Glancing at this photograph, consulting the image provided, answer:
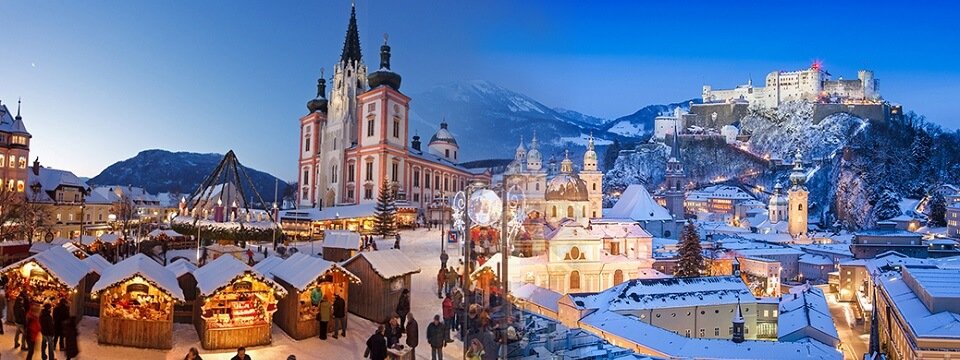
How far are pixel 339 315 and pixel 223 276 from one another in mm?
1193

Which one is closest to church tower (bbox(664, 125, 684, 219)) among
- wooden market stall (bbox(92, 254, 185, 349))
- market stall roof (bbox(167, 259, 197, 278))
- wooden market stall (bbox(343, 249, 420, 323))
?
wooden market stall (bbox(343, 249, 420, 323))

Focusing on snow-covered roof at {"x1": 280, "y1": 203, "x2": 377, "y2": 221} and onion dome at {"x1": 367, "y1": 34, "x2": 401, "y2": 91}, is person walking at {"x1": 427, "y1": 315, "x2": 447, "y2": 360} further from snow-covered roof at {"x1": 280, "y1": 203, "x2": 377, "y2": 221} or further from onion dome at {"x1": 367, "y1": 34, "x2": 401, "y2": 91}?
Answer: onion dome at {"x1": 367, "y1": 34, "x2": 401, "y2": 91}

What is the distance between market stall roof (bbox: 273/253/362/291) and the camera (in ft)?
20.3

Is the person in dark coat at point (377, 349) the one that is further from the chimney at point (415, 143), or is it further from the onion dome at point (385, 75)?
the chimney at point (415, 143)

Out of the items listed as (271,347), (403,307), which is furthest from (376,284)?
(271,347)

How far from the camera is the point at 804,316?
19.5 m

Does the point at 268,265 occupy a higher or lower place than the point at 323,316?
higher

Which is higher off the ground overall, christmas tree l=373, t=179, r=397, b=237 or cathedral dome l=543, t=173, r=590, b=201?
cathedral dome l=543, t=173, r=590, b=201

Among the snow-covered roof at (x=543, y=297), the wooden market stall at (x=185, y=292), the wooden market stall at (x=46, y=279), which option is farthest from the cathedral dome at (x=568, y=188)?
the wooden market stall at (x=46, y=279)

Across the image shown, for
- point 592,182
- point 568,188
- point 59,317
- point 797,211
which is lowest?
point 59,317

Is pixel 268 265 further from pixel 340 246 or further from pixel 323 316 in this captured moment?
pixel 340 246

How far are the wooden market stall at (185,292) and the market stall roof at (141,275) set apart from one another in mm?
585

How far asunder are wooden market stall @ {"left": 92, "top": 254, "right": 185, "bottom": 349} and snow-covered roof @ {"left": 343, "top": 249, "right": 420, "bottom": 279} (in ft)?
6.53

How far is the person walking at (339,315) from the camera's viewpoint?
6242 millimetres
